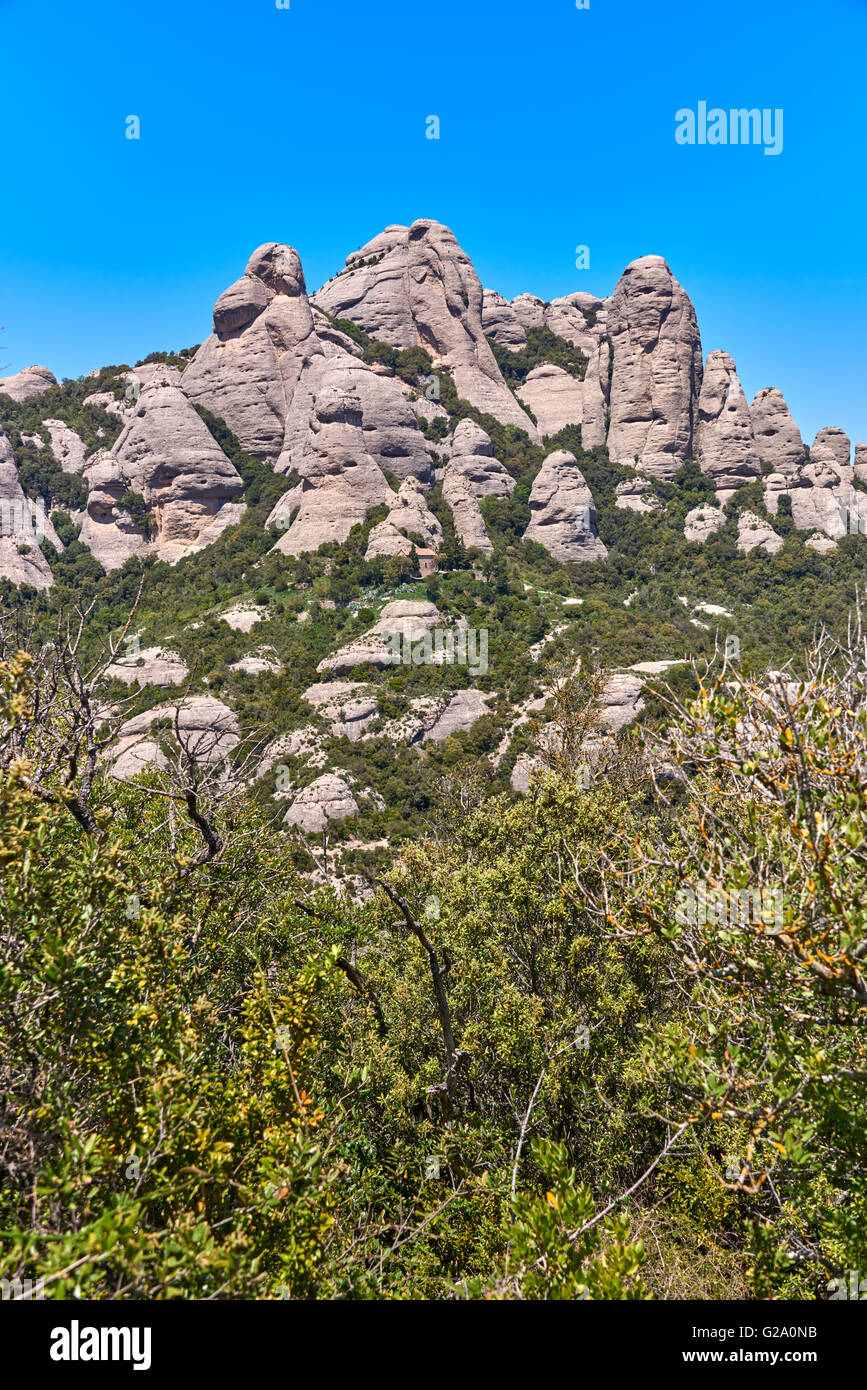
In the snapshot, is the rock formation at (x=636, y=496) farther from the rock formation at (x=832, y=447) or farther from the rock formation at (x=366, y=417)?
the rock formation at (x=366, y=417)

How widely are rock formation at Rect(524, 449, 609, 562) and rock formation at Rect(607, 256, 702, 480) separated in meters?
17.4

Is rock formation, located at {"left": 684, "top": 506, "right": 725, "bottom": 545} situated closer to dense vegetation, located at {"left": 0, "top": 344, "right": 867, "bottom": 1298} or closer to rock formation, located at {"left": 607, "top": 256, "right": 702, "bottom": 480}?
rock formation, located at {"left": 607, "top": 256, "right": 702, "bottom": 480}

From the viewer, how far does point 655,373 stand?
93.2m

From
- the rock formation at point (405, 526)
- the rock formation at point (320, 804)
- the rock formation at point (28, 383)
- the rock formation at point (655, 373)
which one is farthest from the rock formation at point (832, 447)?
the rock formation at point (28, 383)

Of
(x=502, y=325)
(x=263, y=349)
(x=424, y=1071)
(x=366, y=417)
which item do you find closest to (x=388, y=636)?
(x=366, y=417)

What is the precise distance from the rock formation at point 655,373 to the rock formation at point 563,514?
17356 mm

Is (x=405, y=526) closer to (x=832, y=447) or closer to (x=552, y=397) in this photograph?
(x=552, y=397)

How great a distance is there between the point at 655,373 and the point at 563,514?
2973 cm

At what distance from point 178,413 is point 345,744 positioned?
50.7m

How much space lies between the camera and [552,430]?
10312cm

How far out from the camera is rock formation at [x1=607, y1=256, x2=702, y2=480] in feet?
302

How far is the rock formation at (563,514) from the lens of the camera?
257ft

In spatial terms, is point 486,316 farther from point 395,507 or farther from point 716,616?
point 716,616
